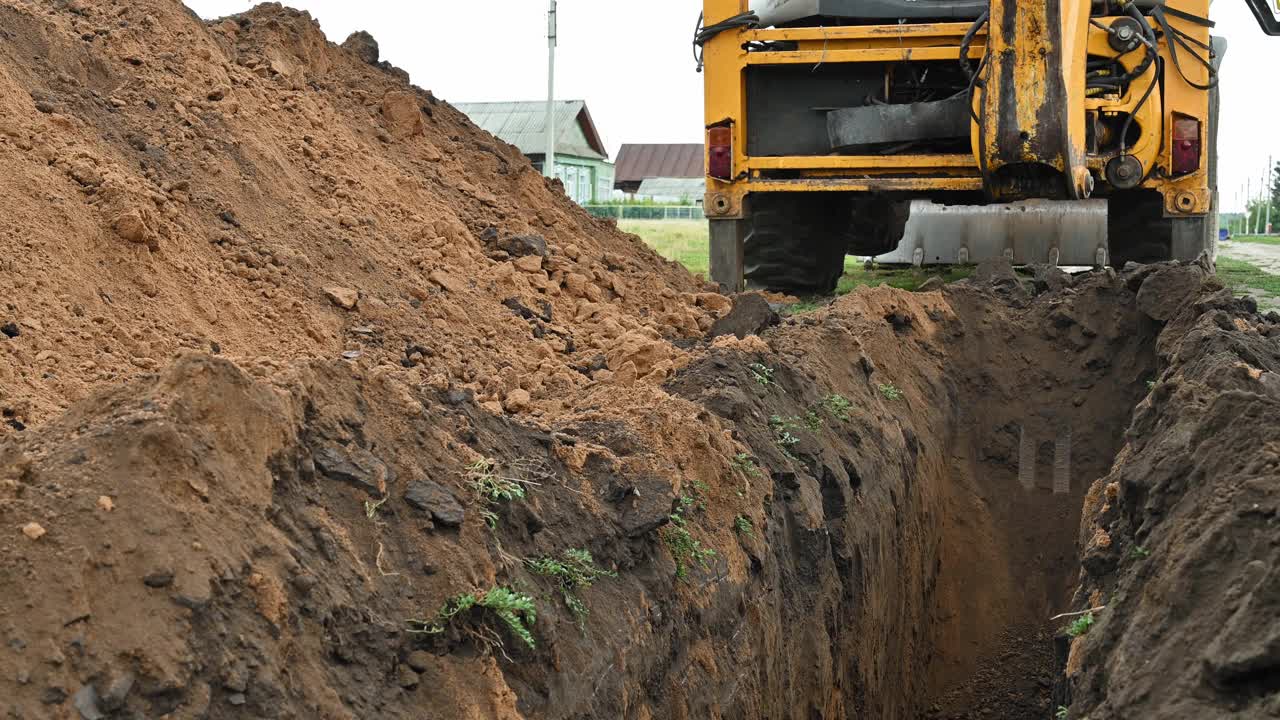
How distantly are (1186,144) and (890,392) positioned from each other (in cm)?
355

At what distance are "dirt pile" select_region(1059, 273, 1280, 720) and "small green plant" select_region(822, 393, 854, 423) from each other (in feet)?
5.29

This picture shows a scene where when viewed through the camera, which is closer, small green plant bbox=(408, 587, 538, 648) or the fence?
small green plant bbox=(408, 587, 538, 648)

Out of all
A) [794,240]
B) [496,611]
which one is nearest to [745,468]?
[496,611]

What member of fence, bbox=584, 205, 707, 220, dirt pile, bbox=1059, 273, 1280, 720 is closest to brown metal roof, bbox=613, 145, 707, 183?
fence, bbox=584, 205, 707, 220

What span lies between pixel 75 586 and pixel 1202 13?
30.0 feet

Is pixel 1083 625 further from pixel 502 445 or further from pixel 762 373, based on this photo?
pixel 762 373

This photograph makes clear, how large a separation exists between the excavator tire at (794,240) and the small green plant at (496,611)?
7879 millimetres

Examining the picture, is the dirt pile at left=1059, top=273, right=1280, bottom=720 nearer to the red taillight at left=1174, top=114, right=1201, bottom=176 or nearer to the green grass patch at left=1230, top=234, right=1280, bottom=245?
the red taillight at left=1174, top=114, right=1201, bottom=176

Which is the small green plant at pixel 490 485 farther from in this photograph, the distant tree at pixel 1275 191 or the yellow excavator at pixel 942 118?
the distant tree at pixel 1275 191

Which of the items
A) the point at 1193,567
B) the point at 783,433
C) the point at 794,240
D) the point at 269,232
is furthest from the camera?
the point at 794,240

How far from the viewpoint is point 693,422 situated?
504 cm

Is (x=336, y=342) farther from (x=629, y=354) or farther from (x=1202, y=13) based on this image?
(x=1202, y=13)

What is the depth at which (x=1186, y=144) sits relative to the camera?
32.0 ft

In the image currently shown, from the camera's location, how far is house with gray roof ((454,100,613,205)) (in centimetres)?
4862
